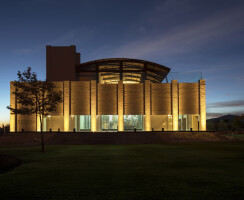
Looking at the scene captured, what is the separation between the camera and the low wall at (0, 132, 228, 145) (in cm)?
2950

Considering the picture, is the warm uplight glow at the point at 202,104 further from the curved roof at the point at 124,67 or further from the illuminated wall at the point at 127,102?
the curved roof at the point at 124,67

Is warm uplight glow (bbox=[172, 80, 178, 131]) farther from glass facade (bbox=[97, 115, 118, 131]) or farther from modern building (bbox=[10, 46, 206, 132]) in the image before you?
glass facade (bbox=[97, 115, 118, 131])

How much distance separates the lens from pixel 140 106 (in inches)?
1491

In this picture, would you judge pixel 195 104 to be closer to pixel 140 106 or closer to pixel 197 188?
pixel 140 106

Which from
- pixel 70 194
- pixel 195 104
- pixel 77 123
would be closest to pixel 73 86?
pixel 77 123

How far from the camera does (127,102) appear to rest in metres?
38.0

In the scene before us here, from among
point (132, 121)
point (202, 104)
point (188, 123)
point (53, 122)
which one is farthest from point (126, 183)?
point (53, 122)

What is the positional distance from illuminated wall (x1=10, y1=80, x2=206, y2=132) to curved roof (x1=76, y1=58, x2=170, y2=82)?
15.6 feet

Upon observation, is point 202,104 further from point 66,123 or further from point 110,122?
point 66,123

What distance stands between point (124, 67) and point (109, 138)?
17.7m

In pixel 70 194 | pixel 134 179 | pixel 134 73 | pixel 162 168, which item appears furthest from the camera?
pixel 134 73

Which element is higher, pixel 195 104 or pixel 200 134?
pixel 195 104

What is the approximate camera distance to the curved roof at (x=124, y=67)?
4159 cm

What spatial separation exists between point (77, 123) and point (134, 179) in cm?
3188
